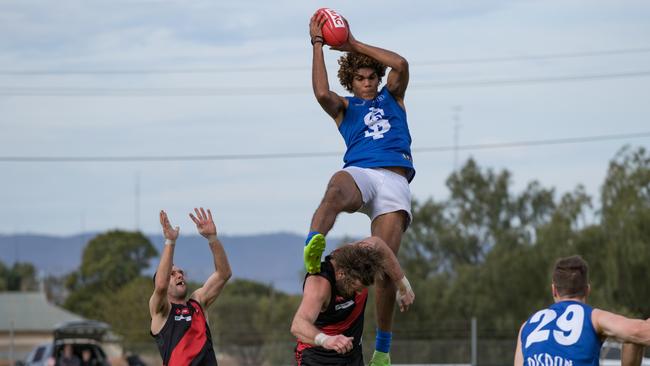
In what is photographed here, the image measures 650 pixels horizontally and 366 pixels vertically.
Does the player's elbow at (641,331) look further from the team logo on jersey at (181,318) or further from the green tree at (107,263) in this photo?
the green tree at (107,263)

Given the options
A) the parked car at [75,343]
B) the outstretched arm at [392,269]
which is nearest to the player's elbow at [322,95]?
the outstretched arm at [392,269]

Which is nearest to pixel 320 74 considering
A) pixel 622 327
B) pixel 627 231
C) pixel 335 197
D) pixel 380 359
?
pixel 335 197

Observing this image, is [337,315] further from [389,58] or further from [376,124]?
[389,58]

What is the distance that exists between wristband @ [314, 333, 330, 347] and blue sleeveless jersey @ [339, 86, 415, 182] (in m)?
2.36

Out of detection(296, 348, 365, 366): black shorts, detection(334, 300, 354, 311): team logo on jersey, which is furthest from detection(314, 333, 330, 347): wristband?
detection(296, 348, 365, 366): black shorts

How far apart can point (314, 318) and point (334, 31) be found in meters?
2.74

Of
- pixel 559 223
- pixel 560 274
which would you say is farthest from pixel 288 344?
pixel 560 274

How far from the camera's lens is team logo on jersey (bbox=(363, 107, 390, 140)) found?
10.3 meters

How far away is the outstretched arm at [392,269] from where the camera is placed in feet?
30.3

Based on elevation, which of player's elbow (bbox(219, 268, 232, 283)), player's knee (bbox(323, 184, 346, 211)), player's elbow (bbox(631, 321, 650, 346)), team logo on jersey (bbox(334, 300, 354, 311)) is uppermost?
player's knee (bbox(323, 184, 346, 211))

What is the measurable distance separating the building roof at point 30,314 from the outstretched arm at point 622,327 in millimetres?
57906

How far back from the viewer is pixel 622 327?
25.5 ft

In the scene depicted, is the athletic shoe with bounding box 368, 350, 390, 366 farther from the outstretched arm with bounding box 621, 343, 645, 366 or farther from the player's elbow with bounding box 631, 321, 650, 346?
the player's elbow with bounding box 631, 321, 650, 346

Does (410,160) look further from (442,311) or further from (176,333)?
(442,311)
